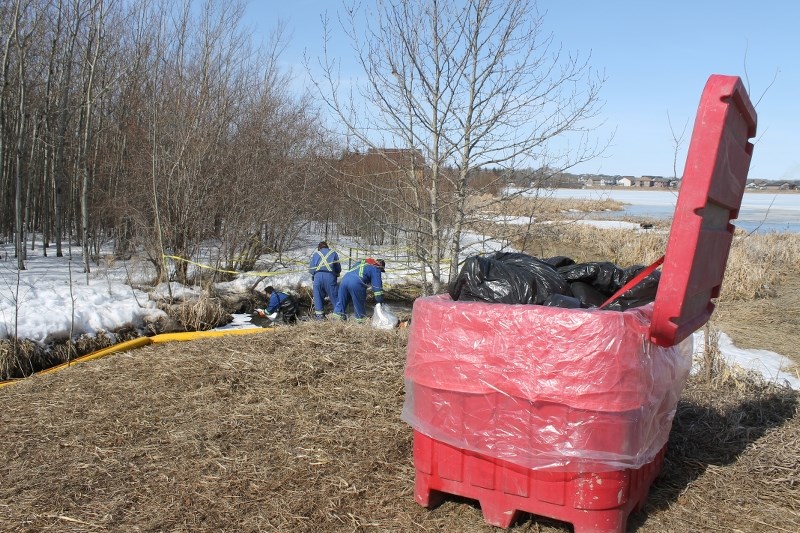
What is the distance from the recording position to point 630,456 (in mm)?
2523

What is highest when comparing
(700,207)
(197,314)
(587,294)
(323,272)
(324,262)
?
(700,207)

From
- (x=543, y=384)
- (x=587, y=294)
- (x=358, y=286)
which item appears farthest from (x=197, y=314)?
(x=543, y=384)

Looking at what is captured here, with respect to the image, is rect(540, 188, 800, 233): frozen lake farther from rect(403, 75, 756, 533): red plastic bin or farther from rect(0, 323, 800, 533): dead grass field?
rect(0, 323, 800, 533): dead grass field

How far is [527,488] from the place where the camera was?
265 centimetres

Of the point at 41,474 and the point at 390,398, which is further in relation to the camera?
the point at 390,398

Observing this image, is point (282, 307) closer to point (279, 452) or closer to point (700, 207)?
point (279, 452)

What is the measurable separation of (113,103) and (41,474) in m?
15.9

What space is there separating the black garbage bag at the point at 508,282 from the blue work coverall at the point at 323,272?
7510 millimetres

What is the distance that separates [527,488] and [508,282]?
97cm

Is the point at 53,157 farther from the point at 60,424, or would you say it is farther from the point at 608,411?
the point at 608,411

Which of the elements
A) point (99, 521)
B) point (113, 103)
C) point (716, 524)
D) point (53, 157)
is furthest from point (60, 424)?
point (113, 103)

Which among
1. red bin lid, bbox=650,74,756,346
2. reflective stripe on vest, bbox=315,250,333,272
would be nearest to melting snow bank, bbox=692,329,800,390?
red bin lid, bbox=650,74,756,346

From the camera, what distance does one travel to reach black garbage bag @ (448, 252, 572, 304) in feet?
9.98

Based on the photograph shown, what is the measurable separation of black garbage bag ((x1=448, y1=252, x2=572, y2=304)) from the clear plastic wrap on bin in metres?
0.33
